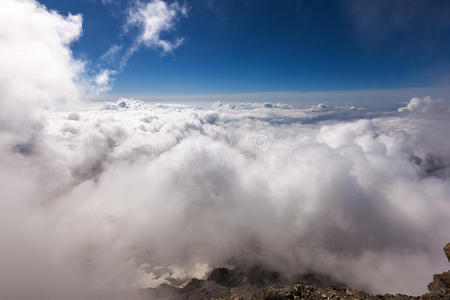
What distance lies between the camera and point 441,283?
39.1 meters

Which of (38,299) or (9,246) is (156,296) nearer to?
(38,299)

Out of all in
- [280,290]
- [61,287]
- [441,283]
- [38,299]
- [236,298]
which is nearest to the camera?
[441,283]

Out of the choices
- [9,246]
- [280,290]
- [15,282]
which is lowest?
[15,282]

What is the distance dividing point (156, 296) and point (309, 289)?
702ft

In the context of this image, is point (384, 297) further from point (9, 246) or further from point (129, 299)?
point (9, 246)

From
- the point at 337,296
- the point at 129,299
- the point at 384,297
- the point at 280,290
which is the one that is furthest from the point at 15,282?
the point at 384,297

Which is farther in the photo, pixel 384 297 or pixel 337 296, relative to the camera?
pixel 384 297

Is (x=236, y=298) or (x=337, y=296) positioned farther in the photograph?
(x=236, y=298)

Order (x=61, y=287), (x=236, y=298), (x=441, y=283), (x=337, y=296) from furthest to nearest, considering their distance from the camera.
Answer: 1. (x=61, y=287)
2. (x=236, y=298)
3. (x=337, y=296)
4. (x=441, y=283)

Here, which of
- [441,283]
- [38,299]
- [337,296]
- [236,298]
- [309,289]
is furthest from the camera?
[38,299]

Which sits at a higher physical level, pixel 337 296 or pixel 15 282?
pixel 337 296

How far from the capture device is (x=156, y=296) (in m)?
200

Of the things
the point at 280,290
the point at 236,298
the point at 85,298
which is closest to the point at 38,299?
the point at 85,298

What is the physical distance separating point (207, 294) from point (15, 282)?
17813cm
